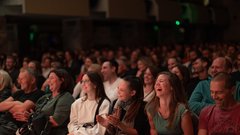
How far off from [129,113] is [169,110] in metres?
A: 0.55

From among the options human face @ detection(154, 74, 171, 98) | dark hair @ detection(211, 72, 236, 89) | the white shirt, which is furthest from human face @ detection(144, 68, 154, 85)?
dark hair @ detection(211, 72, 236, 89)

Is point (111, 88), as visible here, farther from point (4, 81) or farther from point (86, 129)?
point (86, 129)

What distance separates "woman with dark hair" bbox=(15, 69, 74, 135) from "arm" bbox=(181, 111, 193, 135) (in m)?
1.82

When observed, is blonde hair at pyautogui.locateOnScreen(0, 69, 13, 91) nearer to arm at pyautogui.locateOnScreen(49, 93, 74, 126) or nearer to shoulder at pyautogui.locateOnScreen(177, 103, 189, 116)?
arm at pyautogui.locateOnScreen(49, 93, 74, 126)

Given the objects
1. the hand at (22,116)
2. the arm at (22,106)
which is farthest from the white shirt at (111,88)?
the hand at (22,116)

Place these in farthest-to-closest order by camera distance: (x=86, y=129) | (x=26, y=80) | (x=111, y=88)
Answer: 1. (x=111, y=88)
2. (x=26, y=80)
3. (x=86, y=129)

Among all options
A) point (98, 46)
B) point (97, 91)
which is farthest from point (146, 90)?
point (98, 46)

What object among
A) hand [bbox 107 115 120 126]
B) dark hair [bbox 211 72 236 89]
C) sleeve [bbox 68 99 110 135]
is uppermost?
dark hair [bbox 211 72 236 89]

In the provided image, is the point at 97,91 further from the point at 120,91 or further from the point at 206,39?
the point at 206,39

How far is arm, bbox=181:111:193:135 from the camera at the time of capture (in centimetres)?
438

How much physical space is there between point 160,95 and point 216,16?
80.5 feet

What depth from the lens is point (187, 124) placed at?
439 centimetres

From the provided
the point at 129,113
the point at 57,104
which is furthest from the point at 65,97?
the point at 129,113

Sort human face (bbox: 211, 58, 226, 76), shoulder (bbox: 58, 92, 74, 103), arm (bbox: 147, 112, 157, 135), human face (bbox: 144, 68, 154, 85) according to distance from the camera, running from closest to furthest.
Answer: arm (bbox: 147, 112, 157, 135) < shoulder (bbox: 58, 92, 74, 103) < human face (bbox: 211, 58, 226, 76) < human face (bbox: 144, 68, 154, 85)
